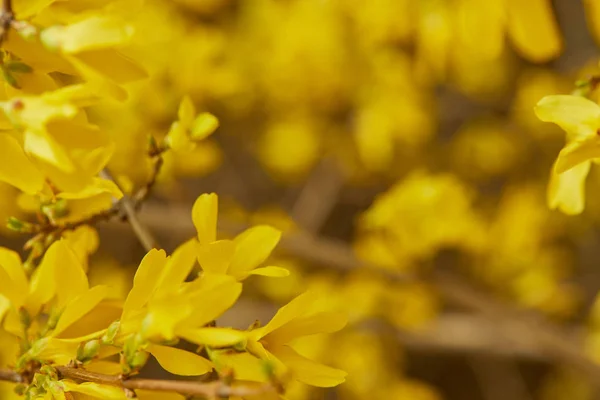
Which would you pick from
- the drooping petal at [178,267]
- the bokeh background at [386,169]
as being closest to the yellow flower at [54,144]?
the drooping petal at [178,267]

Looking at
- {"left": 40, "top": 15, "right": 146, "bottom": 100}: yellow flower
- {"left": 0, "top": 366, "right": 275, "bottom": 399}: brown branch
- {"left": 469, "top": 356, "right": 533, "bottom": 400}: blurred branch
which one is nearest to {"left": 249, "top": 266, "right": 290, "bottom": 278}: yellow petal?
{"left": 0, "top": 366, "right": 275, "bottom": 399}: brown branch

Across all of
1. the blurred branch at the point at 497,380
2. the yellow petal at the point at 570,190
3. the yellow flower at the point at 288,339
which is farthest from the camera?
the blurred branch at the point at 497,380

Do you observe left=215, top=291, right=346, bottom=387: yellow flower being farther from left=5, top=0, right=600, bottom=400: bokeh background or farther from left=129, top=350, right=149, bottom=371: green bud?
left=5, top=0, right=600, bottom=400: bokeh background

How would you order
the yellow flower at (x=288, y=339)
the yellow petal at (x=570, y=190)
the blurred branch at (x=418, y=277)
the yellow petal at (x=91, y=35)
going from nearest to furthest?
the yellow petal at (x=91, y=35), the yellow flower at (x=288, y=339), the yellow petal at (x=570, y=190), the blurred branch at (x=418, y=277)

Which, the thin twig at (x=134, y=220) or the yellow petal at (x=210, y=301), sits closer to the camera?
the yellow petal at (x=210, y=301)

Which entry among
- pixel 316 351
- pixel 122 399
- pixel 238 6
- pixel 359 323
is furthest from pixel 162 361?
pixel 238 6

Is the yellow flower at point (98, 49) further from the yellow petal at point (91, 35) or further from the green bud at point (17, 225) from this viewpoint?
the green bud at point (17, 225)
